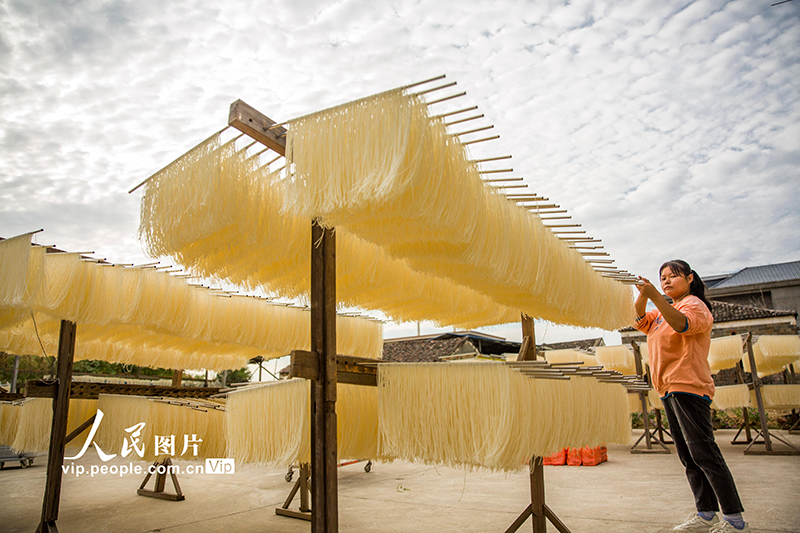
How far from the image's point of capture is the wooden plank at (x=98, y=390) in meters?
3.65

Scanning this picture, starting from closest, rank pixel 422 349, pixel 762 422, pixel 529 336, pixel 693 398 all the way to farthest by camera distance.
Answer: pixel 693 398, pixel 529 336, pixel 762 422, pixel 422 349

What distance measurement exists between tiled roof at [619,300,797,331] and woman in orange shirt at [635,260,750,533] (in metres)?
14.6

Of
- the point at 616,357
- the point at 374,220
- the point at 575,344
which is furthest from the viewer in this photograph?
the point at 575,344

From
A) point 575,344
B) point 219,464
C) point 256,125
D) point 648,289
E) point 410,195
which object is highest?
point 256,125

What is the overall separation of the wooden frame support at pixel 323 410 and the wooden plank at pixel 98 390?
9.02 feet

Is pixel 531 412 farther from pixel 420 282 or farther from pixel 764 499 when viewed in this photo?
pixel 764 499

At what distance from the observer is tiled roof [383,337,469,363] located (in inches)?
602

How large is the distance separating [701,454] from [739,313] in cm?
1560

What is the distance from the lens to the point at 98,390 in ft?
13.5

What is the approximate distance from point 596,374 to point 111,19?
4.62m

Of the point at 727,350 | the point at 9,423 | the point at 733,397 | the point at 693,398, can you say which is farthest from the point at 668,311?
the point at 733,397

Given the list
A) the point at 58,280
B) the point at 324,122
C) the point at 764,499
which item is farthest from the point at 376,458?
the point at 764,499

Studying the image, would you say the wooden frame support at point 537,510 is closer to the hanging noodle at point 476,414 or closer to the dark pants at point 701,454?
the hanging noodle at point 476,414

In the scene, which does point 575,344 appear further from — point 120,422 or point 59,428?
point 59,428
